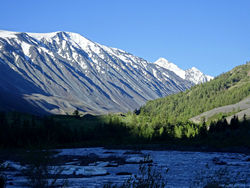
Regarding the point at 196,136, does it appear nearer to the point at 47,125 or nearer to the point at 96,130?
the point at 96,130

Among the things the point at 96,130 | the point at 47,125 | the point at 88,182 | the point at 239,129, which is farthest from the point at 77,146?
the point at 88,182

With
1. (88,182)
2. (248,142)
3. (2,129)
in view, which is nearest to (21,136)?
(2,129)

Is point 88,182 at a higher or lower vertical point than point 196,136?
lower

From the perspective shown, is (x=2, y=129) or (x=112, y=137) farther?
(x=112, y=137)

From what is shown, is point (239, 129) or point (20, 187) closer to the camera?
point (20, 187)

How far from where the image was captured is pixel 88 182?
34062 mm

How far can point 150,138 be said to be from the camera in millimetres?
122250

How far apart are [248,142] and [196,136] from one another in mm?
23005

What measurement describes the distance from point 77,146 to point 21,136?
18.0m

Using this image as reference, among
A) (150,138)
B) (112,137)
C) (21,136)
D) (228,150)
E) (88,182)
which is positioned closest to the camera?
(88,182)

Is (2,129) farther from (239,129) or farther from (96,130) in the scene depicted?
(239,129)

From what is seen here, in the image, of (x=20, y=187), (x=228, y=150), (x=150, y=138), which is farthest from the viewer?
(x=150, y=138)

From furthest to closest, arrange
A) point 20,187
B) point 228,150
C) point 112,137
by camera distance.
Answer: point 112,137, point 228,150, point 20,187

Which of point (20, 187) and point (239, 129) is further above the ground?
point (239, 129)
